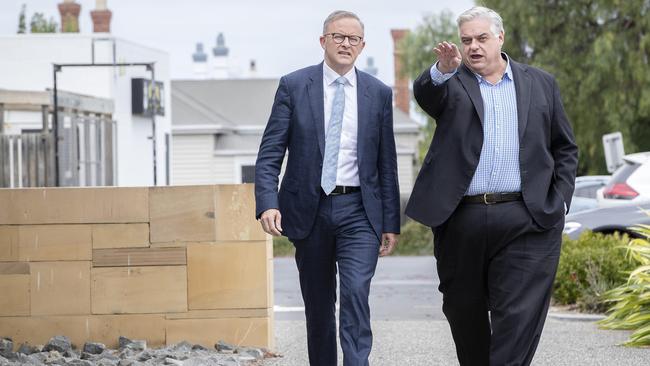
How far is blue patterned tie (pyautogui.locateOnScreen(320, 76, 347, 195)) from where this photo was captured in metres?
7.39

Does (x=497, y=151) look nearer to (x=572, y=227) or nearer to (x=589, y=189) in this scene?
(x=572, y=227)

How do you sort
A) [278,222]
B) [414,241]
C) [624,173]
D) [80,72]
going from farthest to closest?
[80,72] < [414,241] < [624,173] < [278,222]

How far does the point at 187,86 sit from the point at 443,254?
51003 millimetres

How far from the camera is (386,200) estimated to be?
7500mm

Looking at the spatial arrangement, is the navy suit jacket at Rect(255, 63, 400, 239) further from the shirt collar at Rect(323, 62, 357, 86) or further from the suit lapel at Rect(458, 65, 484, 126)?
the suit lapel at Rect(458, 65, 484, 126)

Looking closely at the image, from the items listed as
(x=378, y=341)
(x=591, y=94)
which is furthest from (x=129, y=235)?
(x=591, y=94)

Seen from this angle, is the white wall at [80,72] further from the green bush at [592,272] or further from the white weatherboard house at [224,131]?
the green bush at [592,272]

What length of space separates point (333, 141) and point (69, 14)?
47.9 meters

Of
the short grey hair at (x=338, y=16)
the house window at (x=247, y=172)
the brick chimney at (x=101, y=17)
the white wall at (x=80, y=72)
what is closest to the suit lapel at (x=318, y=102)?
the short grey hair at (x=338, y=16)

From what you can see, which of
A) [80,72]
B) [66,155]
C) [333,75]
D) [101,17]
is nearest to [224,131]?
[101,17]

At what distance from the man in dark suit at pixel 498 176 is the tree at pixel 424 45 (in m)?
47.0

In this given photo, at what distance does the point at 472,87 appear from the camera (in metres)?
7.03

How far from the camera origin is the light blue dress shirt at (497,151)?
22.8 feet

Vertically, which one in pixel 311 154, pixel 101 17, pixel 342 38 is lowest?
pixel 311 154
